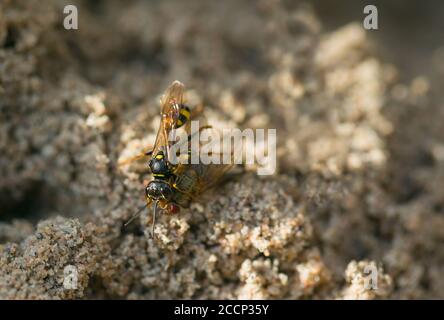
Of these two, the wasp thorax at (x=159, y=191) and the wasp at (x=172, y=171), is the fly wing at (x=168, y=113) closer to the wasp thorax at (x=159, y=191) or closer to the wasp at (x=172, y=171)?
the wasp at (x=172, y=171)

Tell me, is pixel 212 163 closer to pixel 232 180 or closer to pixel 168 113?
pixel 232 180

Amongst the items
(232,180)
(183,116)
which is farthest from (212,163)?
(183,116)

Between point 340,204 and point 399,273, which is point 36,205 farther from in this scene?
point 399,273

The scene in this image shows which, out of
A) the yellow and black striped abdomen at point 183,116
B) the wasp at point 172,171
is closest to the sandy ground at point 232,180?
the wasp at point 172,171

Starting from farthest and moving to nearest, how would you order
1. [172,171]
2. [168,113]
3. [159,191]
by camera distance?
[168,113], [172,171], [159,191]

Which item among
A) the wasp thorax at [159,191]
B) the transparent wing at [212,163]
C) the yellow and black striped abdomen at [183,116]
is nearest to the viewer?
Result: the wasp thorax at [159,191]

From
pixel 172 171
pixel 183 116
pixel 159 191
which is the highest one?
pixel 183 116

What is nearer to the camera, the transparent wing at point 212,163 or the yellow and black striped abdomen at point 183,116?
the transparent wing at point 212,163

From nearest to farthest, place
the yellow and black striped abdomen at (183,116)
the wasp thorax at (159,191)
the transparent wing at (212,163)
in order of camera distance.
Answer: the wasp thorax at (159,191), the transparent wing at (212,163), the yellow and black striped abdomen at (183,116)

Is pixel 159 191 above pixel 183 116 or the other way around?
the other way around
